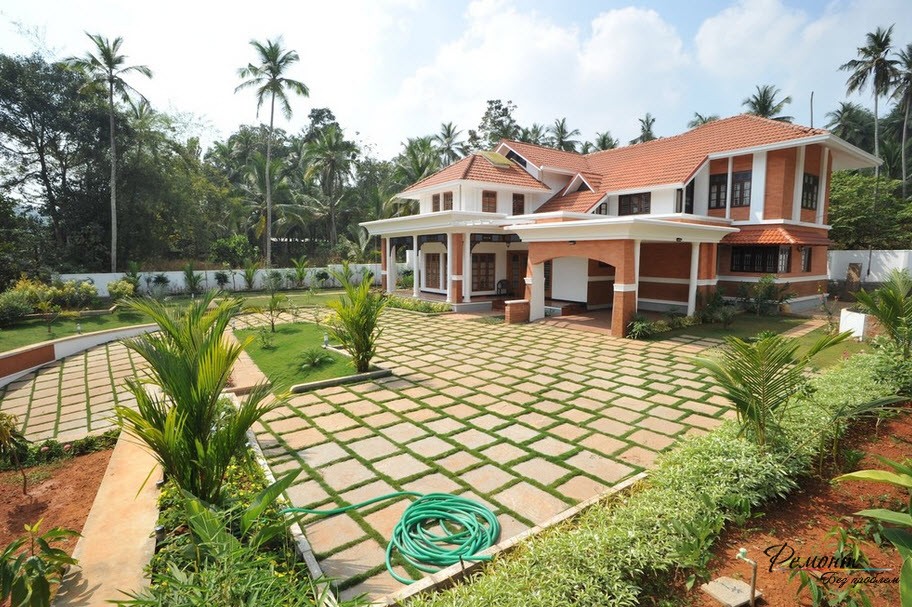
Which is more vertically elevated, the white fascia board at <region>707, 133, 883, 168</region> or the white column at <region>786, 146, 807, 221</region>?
the white fascia board at <region>707, 133, 883, 168</region>

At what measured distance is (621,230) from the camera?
1028 cm

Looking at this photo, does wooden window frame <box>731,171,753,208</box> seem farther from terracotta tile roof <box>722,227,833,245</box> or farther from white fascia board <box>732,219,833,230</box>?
→ terracotta tile roof <box>722,227,833,245</box>

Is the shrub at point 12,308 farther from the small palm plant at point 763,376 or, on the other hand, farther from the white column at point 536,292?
the small palm plant at point 763,376

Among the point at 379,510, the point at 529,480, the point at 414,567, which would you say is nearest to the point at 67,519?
the point at 379,510

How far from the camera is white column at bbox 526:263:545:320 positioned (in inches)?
511

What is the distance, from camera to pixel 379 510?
3.60 meters

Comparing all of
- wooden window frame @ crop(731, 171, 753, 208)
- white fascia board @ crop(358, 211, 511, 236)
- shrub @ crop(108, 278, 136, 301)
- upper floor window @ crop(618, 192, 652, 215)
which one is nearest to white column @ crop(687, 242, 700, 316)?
upper floor window @ crop(618, 192, 652, 215)

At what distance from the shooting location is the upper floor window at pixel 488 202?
18.2m

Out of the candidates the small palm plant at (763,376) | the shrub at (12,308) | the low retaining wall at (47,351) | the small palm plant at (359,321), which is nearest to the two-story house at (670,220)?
the small palm plant at (359,321)

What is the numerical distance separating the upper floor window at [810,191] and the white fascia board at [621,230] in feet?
15.5

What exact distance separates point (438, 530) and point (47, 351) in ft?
36.3

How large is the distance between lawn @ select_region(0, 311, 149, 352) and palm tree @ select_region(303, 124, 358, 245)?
16.3 m

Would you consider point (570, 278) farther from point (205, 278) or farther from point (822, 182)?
point (205, 278)

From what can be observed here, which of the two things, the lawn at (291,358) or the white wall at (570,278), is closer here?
the lawn at (291,358)
